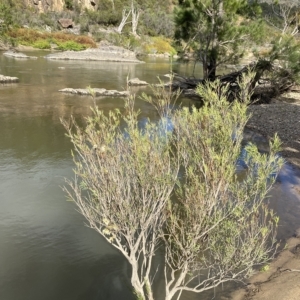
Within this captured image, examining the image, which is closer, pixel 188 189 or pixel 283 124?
pixel 188 189

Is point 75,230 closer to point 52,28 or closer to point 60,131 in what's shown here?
point 60,131

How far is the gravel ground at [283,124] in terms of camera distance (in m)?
Answer: 12.6

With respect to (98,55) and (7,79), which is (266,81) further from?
(98,55)

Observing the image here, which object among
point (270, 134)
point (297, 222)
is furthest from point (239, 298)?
point (270, 134)

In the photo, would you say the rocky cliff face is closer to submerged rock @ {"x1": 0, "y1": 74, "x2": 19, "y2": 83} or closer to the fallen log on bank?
submerged rock @ {"x1": 0, "y1": 74, "x2": 19, "y2": 83}

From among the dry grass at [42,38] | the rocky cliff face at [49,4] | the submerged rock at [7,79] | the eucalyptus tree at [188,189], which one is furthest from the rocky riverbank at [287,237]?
the rocky cliff face at [49,4]

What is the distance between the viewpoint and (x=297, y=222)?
311 inches

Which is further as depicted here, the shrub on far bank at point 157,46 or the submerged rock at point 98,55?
the shrub on far bank at point 157,46

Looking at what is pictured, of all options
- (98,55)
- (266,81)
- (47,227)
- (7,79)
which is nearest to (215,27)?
(266,81)

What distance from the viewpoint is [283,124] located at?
15.7 metres

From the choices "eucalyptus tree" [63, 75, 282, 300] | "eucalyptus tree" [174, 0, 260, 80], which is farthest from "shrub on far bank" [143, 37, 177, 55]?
"eucalyptus tree" [63, 75, 282, 300]

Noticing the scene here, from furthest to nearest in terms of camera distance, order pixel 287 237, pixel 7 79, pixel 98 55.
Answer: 1. pixel 98 55
2. pixel 7 79
3. pixel 287 237

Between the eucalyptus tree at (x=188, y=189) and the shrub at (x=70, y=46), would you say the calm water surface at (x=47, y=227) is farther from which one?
the shrub at (x=70, y=46)

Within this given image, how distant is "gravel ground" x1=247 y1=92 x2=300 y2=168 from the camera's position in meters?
12.6
